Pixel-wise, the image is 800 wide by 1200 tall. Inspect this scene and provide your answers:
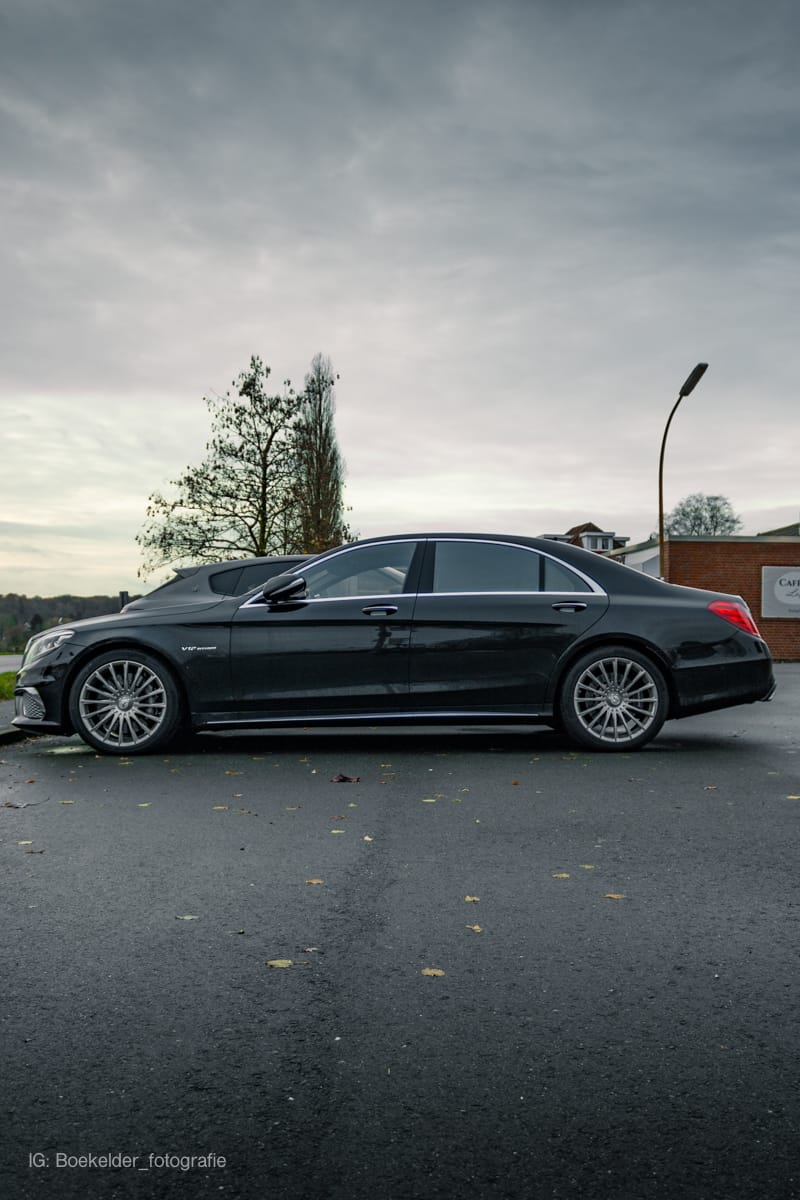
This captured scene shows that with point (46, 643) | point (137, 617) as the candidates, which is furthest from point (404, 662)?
point (46, 643)

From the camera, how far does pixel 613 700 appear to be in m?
9.23

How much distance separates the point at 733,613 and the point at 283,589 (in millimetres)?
3484

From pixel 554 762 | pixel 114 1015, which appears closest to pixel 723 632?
pixel 554 762

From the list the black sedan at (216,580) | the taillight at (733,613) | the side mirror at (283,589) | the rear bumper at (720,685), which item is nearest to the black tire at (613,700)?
the rear bumper at (720,685)

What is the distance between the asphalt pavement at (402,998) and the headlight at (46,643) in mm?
2457

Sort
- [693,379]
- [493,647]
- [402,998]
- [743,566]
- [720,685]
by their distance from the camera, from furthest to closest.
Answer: [743,566] → [693,379] → [720,685] → [493,647] → [402,998]

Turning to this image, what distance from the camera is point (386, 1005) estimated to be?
3502 mm

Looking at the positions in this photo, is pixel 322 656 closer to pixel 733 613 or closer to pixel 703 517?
pixel 733 613

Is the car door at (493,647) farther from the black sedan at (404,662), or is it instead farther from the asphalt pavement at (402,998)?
the asphalt pavement at (402,998)

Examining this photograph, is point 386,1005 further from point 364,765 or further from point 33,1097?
point 364,765

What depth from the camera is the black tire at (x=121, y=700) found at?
927 centimetres

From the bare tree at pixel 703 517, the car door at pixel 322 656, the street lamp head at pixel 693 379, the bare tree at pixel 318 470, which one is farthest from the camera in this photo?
the bare tree at pixel 703 517

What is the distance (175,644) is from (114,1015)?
5.96 meters

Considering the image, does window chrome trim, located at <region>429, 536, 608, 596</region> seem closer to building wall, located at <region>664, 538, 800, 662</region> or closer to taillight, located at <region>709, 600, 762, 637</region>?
taillight, located at <region>709, 600, 762, 637</region>
